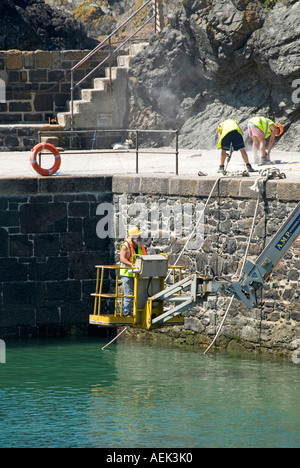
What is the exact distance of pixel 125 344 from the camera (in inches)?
661

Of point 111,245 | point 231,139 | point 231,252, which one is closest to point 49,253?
point 111,245

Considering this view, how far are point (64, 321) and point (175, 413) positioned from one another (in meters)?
4.41

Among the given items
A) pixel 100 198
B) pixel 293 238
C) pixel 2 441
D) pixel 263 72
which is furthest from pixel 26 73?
pixel 2 441

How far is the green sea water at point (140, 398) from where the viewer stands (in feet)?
39.8

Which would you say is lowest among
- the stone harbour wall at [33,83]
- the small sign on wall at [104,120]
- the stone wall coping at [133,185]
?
the stone wall coping at [133,185]

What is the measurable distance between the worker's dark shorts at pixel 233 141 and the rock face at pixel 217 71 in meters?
3.32

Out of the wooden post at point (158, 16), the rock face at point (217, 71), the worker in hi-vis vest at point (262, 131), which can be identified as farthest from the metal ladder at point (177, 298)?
the wooden post at point (158, 16)

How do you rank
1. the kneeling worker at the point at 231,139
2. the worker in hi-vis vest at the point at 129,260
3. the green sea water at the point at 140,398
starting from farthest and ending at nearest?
the kneeling worker at the point at 231,139 → the worker in hi-vis vest at the point at 129,260 → the green sea water at the point at 140,398

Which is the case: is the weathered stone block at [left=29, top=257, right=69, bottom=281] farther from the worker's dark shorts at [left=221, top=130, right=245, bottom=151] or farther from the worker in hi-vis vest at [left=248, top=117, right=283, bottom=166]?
the worker in hi-vis vest at [left=248, top=117, right=283, bottom=166]

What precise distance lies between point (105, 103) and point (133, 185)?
6.15 m

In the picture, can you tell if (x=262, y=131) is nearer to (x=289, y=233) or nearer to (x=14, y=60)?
(x=289, y=233)

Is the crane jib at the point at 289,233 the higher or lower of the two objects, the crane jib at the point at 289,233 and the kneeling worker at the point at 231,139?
the lower

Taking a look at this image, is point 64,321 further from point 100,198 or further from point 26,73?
point 26,73

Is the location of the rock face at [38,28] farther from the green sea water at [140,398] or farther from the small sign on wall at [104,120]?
the green sea water at [140,398]
